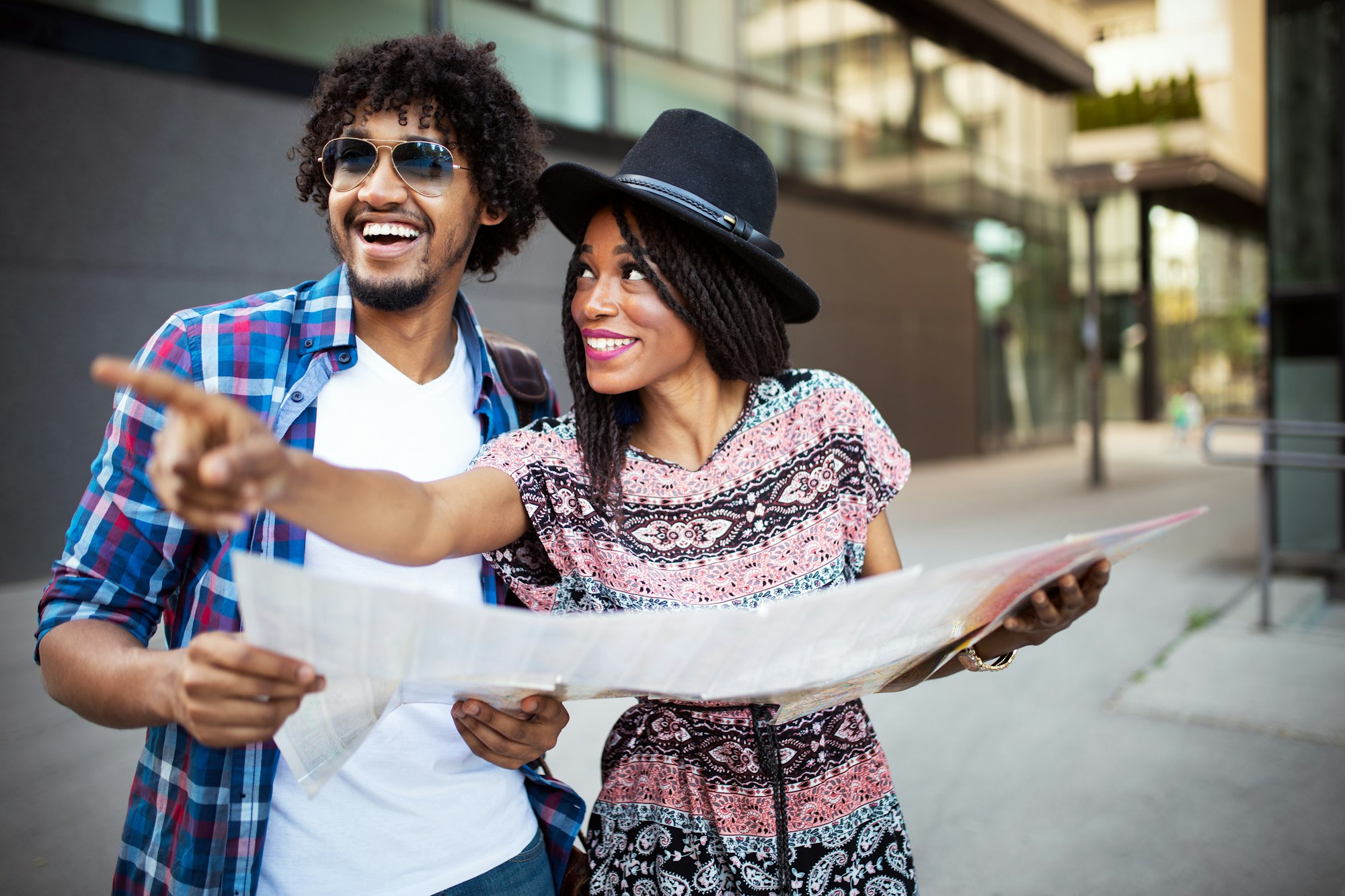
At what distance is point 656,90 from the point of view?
1169 cm

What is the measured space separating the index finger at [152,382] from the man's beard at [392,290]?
1009 mm

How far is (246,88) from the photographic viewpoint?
25.7 feet

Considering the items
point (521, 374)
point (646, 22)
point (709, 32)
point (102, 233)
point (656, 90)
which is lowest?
point (521, 374)

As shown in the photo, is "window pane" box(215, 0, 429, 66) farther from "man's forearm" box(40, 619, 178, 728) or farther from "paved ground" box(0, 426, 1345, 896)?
"man's forearm" box(40, 619, 178, 728)

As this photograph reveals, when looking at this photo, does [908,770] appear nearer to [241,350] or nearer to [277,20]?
[241,350]

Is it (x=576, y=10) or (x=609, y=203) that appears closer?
(x=609, y=203)

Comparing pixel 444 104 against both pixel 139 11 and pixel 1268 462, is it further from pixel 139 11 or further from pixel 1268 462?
pixel 139 11

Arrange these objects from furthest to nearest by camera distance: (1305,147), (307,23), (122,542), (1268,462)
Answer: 1. (307,23)
2. (1305,147)
3. (1268,462)
4. (122,542)

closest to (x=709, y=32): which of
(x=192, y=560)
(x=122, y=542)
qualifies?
(x=192, y=560)

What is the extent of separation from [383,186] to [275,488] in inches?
41.1

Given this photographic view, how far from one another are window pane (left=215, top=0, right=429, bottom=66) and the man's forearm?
7.38 metres

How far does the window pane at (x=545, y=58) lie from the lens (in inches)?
371

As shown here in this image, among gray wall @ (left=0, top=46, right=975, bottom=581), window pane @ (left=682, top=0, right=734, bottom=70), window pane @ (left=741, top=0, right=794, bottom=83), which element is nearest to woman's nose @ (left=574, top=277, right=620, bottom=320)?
gray wall @ (left=0, top=46, right=975, bottom=581)

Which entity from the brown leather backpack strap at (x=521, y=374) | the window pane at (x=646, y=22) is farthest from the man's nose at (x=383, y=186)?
the window pane at (x=646, y=22)
